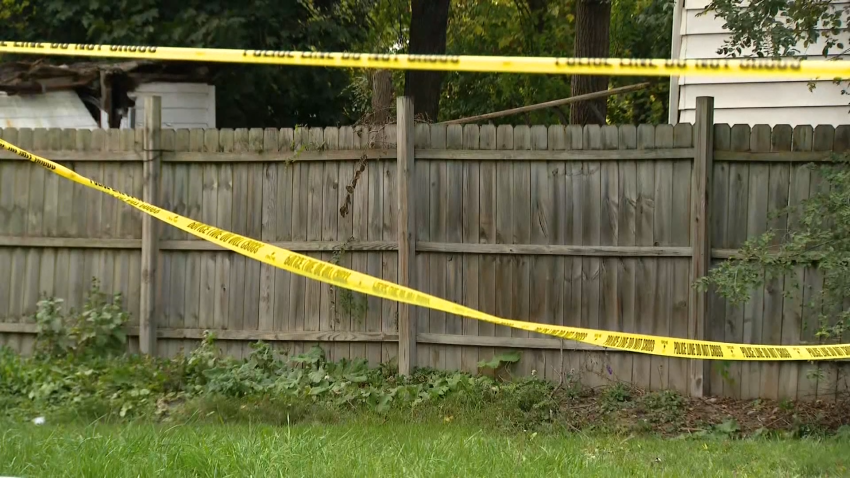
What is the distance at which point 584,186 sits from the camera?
7531 mm

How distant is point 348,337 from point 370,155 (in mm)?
1590

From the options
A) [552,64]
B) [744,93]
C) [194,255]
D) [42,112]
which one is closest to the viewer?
[552,64]

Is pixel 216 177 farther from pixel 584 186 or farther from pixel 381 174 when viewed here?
pixel 584 186

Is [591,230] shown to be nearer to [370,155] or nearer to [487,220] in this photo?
[487,220]

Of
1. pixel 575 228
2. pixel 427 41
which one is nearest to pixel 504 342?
pixel 575 228

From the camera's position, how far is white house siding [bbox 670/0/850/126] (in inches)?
352

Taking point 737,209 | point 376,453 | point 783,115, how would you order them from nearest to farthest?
point 376,453
point 737,209
point 783,115

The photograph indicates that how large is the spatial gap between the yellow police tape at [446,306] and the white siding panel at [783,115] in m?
3.27

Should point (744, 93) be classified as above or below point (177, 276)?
above

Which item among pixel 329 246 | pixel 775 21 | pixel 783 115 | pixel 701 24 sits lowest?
pixel 329 246

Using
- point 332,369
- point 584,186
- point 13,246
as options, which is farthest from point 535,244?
point 13,246

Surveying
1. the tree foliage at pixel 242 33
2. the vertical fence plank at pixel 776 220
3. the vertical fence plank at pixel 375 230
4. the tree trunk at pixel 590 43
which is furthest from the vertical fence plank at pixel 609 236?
the tree foliage at pixel 242 33

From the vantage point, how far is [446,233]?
7785 mm

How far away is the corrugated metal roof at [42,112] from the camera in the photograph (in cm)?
1123
